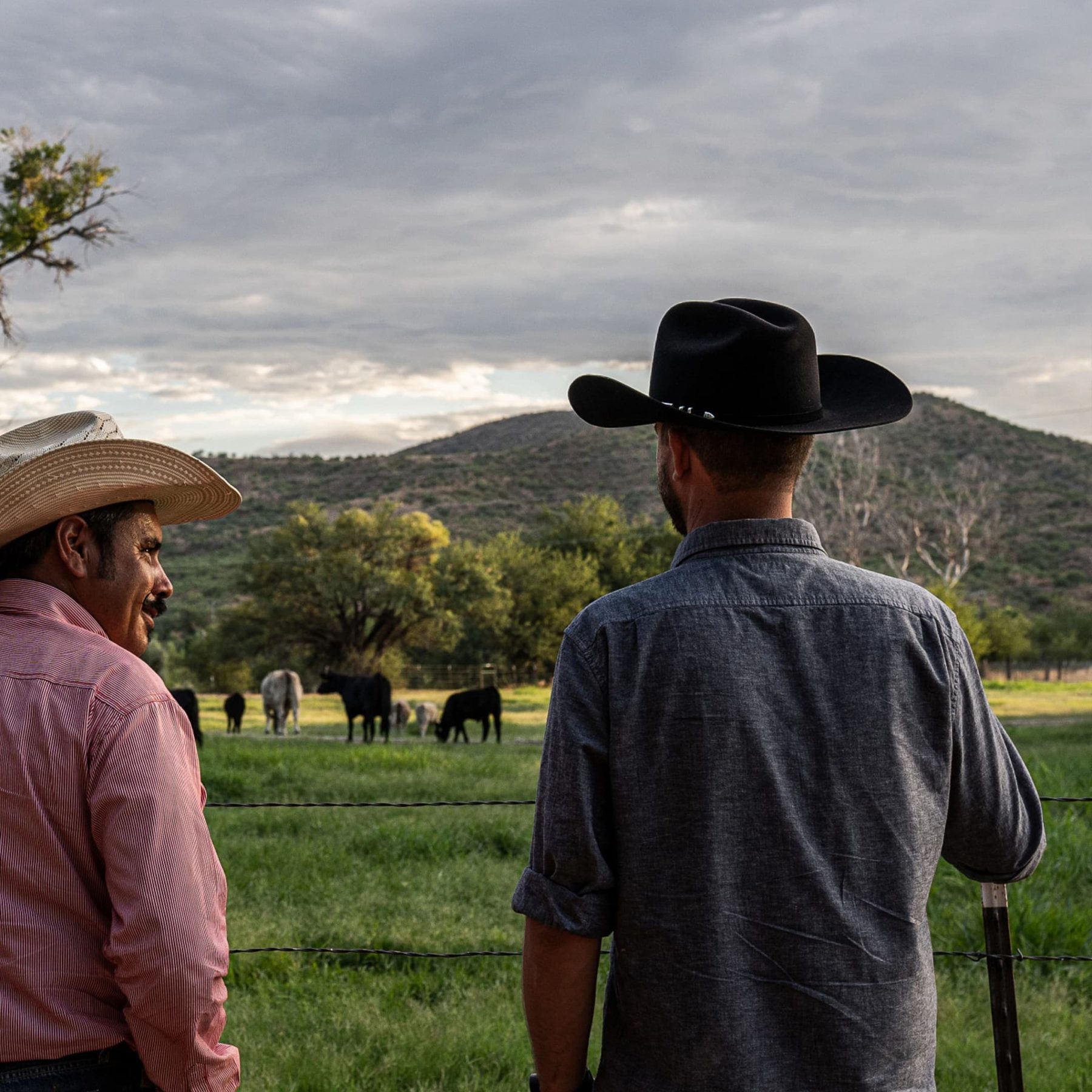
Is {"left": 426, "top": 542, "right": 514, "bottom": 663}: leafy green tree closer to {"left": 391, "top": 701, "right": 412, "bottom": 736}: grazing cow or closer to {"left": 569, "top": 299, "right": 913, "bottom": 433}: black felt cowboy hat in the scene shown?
{"left": 391, "top": 701, "right": 412, "bottom": 736}: grazing cow

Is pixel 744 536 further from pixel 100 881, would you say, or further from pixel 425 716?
pixel 425 716

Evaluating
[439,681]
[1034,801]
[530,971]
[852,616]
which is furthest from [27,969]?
[439,681]

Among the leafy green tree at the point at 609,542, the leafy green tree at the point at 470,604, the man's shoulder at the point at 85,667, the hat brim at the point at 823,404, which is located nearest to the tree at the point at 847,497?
the leafy green tree at the point at 609,542

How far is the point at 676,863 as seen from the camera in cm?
179

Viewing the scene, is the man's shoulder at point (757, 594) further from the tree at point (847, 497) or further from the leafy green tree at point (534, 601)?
the tree at point (847, 497)

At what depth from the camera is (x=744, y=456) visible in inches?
76.7

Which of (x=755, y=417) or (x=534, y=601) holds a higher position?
(x=755, y=417)

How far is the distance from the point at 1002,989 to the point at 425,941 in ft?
13.4

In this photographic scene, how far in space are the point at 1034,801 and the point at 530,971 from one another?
926mm

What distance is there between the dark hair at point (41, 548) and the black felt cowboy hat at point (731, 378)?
957mm

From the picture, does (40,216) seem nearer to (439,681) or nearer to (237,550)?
(439,681)

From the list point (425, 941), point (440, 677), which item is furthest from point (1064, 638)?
point (425, 941)

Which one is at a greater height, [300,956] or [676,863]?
[676,863]

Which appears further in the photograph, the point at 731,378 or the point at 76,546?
the point at 76,546
